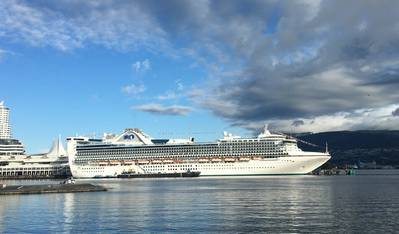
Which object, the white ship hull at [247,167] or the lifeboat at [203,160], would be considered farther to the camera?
the lifeboat at [203,160]

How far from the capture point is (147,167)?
486 feet

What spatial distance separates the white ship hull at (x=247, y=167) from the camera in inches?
5266

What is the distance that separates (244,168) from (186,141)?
20613 millimetres

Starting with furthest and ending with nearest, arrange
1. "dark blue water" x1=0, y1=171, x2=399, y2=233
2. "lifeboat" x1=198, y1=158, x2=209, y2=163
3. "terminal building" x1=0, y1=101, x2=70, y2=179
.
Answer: "terminal building" x1=0, y1=101, x2=70, y2=179
"lifeboat" x1=198, y1=158, x2=209, y2=163
"dark blue water" x1=0, y1=171, x2=399, y2=233

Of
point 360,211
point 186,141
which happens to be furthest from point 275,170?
point 360,211

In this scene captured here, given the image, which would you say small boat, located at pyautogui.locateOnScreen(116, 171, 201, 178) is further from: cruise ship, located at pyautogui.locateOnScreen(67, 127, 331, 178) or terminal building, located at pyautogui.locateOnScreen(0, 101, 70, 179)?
terminal building, located at pyautogui.locateOnScreen(0, 101, 70, 179)

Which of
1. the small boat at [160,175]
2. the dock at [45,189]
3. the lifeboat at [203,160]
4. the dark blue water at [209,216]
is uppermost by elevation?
the lifeboat at [203,160]

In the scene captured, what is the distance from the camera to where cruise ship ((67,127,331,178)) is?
13488 centimetres

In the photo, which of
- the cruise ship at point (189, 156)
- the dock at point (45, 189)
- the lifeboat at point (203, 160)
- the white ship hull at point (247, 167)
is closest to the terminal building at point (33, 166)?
the cruise ship at point (189, 156)

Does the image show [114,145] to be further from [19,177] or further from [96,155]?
[19,177]

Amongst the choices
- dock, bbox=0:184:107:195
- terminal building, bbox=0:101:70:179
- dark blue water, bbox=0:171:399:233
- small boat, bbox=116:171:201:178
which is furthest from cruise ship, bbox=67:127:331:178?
dark blue water, bbox=0:171:399:233

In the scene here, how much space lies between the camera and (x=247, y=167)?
136500 millimetres

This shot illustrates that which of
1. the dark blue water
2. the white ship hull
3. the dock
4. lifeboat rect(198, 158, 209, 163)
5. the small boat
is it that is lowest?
the dark blue water

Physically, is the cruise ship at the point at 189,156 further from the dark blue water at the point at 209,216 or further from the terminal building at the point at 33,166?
the dark blue water at the point at 209,216
